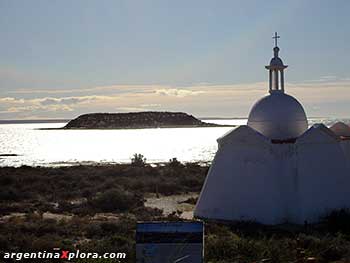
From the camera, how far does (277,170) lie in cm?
1628

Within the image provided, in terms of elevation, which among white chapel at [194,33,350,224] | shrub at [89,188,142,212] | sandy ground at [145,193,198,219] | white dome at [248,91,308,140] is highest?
white dome at [248,91,308,140]

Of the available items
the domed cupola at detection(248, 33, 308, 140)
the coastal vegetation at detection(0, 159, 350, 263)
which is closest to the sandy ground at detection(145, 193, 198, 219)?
the coastal vegetation at detection(0, 159, 350, 263)

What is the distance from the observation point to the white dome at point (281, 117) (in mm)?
16859

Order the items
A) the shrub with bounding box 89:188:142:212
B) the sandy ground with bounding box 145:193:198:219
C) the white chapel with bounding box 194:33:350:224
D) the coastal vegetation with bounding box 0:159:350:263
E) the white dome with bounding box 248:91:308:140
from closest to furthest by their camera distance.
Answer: the coastal vegetation with bounding box 0:159:350:263, the white chapel with bounding box 194:33:350:224, the white dome with bounding box 248:91:308:140, the sandy ground with bounding box 145:193:198:219, the shrub with bounding box 89:188:142:212

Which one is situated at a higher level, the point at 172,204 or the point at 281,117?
the point at 281,117

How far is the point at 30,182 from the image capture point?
102 ft

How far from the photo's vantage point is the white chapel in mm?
16125

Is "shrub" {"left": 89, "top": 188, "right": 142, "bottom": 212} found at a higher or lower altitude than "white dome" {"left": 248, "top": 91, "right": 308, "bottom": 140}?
lower

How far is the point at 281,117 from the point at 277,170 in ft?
5.91

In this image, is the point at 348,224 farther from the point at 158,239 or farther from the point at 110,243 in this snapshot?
the point at 158,239

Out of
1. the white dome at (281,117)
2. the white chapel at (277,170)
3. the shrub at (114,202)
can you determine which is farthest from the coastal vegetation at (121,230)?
the white dome at (281,117)

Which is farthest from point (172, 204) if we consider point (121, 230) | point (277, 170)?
point (121, 230)

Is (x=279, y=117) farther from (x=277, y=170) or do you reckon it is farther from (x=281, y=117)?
(x=277, y=170)

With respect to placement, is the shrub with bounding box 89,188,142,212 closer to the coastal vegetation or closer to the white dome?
the coastal vegetation
